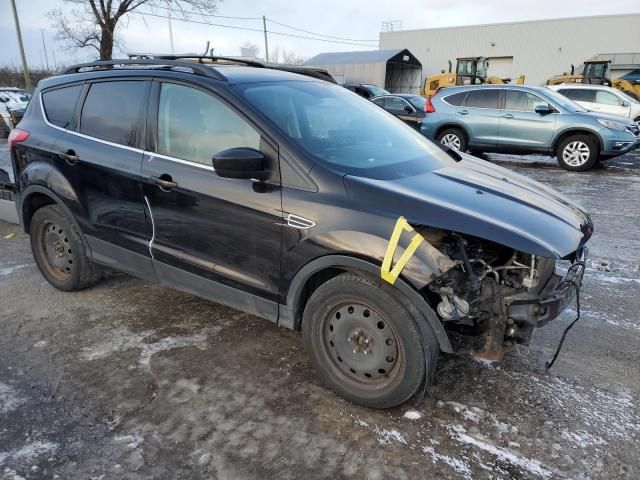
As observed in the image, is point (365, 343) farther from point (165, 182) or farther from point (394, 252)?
point (165, 182)

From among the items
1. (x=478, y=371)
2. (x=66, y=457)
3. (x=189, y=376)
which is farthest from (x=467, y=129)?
(x=66, y=457)

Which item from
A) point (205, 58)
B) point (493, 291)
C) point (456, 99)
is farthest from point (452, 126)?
point (493, 291)

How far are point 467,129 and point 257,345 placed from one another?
367 inches

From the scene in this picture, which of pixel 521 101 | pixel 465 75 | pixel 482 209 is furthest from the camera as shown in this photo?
pixel 465 75

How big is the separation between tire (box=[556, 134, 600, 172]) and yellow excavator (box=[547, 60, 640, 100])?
13.4m

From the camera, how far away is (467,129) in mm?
11125

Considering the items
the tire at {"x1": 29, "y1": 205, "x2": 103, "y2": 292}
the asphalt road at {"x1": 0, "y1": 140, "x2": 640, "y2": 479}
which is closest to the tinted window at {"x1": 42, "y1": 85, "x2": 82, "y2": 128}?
the tire at {"x1": 29, "y1": 205, "x2": 103, "y2": 292}

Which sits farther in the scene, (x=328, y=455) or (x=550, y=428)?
(x=550, y=428)

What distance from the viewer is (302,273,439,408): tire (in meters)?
2.38

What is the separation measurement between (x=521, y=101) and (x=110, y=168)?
9.61m

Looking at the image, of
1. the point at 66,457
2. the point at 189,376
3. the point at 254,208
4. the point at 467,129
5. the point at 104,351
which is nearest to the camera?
the point at 66,457

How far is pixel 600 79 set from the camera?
70.4 feet

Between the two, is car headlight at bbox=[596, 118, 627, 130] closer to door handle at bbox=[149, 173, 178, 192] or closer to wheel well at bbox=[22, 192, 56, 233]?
door handle at bbox=[149, 173, 178, 192]

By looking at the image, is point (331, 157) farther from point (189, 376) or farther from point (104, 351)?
point (104, 351)
